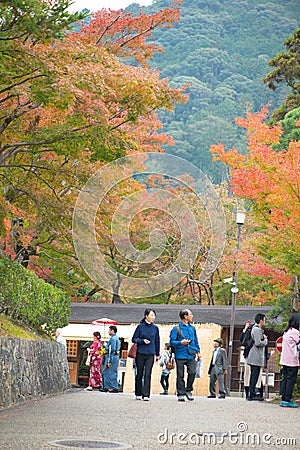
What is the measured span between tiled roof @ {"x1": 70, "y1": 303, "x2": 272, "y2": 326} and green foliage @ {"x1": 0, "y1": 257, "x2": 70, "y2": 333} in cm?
1379

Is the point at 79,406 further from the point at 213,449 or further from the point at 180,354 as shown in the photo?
the point at 213,449

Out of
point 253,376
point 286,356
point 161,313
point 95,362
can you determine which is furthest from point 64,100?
point 161,313

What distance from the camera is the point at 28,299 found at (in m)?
14.3

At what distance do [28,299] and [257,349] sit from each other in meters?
4.63

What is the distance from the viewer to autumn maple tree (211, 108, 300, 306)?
19.2 m

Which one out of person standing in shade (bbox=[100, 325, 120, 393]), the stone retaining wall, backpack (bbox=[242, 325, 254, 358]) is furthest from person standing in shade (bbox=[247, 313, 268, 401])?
the stone retaining wall

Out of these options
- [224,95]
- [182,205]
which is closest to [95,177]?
[182,205]

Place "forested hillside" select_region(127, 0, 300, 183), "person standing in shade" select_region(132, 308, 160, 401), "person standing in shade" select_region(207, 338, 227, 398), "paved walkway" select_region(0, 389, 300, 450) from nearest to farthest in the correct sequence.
Answer: "paved walkway" select_region(0, 389, 300, 450)
"person standing in shade" select_region(132, 308, 160, 401)
"person standing in shade" select_region(207, 338, 227, 398)
"forested hillside" select_region(127, 0, 300, 183)

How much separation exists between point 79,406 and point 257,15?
3941 inches

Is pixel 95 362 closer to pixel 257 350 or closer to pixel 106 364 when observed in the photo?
pixel 106 364

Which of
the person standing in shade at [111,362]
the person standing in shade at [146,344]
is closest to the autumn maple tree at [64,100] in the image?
the person standing in shade at [111,362]

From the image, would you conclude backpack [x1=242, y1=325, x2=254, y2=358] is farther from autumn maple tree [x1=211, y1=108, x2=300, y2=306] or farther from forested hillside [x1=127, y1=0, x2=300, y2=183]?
forested hillside [x1=127, y1=0, x2=300, y2=183]

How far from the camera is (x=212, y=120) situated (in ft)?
245

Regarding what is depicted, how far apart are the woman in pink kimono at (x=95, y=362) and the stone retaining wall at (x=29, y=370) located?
1782mm
